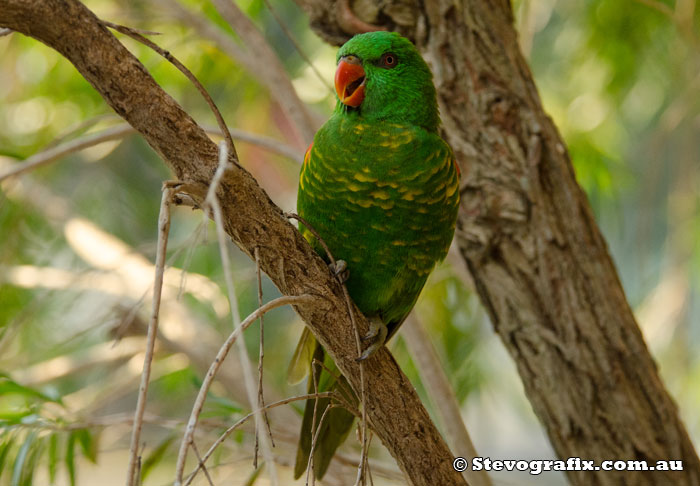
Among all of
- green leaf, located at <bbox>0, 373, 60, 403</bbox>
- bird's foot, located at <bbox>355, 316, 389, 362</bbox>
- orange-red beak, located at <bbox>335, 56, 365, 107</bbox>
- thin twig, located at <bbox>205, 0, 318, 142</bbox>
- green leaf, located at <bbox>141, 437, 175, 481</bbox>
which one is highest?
thin twig, located at <bbox>205, 0, 318, 142</bbox>

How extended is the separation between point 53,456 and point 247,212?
962 millimetres

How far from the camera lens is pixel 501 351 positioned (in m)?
4.04

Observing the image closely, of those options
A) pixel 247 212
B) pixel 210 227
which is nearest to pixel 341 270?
pixel 247 212

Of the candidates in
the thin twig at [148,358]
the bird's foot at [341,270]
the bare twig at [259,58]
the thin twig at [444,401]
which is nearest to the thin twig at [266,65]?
the bare twig at [259,58]

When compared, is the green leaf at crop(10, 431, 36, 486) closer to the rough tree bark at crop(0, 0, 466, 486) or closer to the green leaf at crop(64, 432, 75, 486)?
the green leaf at crop(64, 432, 75, 486)

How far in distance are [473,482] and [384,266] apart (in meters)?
0.70

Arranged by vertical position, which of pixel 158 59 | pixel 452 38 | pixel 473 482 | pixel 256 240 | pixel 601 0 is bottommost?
pixel 473 482

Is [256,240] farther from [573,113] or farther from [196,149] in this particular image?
[573,113]

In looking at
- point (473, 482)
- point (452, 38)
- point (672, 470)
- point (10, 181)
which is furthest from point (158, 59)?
point (672, 470)

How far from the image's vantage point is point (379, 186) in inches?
60.9

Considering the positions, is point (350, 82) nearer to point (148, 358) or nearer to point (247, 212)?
point (247, 212)

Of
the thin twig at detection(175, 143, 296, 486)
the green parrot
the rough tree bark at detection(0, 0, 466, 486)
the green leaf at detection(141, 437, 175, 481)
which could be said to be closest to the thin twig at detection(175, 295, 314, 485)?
the thin twig at detection(175, 143, 296, 486)

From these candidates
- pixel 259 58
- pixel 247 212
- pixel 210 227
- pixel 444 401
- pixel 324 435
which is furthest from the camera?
pixel 210 227

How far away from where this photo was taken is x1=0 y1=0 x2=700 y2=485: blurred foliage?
2.30 m
